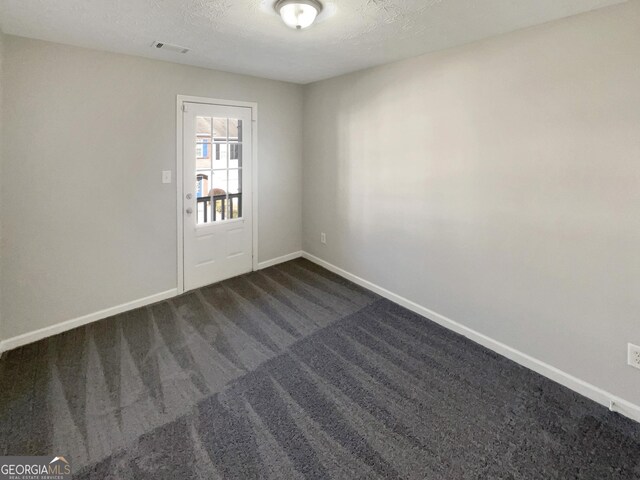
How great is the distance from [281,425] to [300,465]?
281mm

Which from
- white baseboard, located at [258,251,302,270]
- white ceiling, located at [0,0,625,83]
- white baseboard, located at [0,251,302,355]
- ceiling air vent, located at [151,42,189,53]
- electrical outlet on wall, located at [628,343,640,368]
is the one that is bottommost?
white baseboard, located at [0,251,302,355]

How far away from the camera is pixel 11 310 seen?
2602mm

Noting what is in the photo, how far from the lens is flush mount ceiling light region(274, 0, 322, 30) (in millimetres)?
1872

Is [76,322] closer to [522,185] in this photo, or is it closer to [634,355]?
[522,185]

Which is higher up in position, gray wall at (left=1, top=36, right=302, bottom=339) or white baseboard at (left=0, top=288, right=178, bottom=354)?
gray wall at (left=1, top=36, right=302, bottom=339)

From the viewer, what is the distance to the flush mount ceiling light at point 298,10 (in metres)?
1.87

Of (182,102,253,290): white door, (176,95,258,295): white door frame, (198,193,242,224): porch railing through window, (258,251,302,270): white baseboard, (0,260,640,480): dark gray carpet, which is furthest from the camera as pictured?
(258,251,302,270): white baseboard

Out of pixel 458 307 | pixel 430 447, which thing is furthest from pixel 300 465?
pixel 458 307

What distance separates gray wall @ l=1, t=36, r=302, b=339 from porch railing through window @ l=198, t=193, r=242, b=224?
35 centimetres

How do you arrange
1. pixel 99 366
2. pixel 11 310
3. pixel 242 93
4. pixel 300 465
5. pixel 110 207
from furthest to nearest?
1. pixel 242 93
2. pixel 110 207
3. pixel 11 310
4. pixel 99 366
5. pixel 300 465

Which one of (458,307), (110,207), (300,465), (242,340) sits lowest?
(300,465)

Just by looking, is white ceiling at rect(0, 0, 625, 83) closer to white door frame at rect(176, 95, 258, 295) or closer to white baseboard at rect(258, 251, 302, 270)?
white door frame at rect(176, 95, 258, 295)

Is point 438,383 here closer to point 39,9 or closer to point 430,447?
point 430,447

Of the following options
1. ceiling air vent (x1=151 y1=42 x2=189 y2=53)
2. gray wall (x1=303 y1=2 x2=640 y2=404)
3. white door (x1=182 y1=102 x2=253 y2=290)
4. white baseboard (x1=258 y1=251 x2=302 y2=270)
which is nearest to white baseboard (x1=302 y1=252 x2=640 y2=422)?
gray wall (x1=303 y1=2 x2=640 y2=404)
